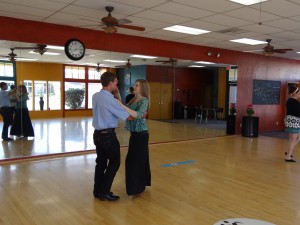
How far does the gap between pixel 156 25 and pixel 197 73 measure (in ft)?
17.9

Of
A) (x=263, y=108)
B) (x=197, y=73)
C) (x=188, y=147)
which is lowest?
(x=188, y=147)

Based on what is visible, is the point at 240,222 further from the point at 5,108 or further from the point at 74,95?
the point at 74,95

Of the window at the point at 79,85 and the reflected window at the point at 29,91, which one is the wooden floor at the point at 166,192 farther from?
the window at the point at 79,85

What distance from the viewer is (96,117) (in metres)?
3.16

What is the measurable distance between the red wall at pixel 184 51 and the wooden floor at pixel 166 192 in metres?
2.40

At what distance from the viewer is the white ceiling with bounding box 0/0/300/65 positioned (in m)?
4.28

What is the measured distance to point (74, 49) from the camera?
5770mm

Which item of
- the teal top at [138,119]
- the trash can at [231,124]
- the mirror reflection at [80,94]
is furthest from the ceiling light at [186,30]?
the trash can at [231,124]

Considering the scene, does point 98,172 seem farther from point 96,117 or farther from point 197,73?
point 197,73

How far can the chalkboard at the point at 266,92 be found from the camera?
921 cm

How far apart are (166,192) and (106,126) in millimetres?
1259

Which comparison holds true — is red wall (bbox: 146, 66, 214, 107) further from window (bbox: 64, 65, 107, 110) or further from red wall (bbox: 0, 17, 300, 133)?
window (bbox: 64, 65, 107, 110)

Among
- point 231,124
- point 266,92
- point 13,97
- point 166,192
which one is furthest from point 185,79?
point 166,192

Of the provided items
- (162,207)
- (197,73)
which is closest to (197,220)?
(162,207)
